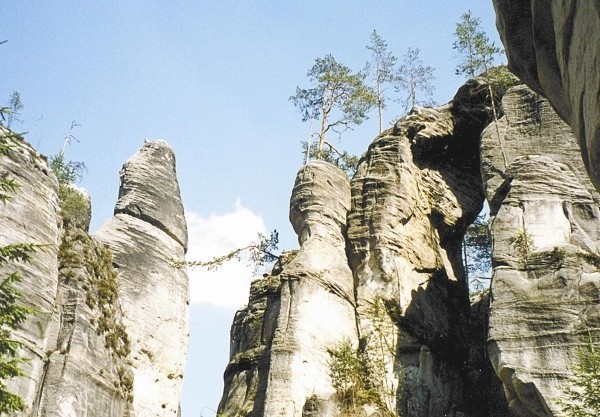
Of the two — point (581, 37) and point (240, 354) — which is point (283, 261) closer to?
point (240, 354)

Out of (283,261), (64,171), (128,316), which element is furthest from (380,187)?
(64,171)

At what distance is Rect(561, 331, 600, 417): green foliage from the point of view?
12.0 m

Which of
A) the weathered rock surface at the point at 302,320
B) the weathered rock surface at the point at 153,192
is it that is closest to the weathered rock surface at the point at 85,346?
the weathered rock surface at the point at 302,320

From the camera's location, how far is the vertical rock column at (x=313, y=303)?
56.5 feet

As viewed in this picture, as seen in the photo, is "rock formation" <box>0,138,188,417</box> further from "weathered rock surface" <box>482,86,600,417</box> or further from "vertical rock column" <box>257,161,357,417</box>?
"weathered rock surface" <box>482,86,600,417</box>

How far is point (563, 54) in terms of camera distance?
17.9ft

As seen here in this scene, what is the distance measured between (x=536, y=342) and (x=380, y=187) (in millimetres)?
8191

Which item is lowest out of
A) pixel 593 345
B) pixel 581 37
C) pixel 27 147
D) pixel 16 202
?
pixel 581 37

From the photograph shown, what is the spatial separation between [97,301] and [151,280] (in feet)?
14.3

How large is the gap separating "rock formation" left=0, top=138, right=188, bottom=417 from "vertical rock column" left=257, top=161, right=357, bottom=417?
3118mm

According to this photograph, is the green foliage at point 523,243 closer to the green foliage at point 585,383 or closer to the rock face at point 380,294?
the green foliage at point 585,383

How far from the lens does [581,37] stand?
4.88 meters

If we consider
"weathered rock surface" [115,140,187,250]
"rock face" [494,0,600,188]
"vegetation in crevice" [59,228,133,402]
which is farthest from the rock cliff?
"rock face" [494,0,600,188]

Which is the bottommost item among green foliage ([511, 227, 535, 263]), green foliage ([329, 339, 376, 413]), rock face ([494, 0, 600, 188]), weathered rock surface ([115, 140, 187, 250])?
rock face ([494, 0, 600, 188])
